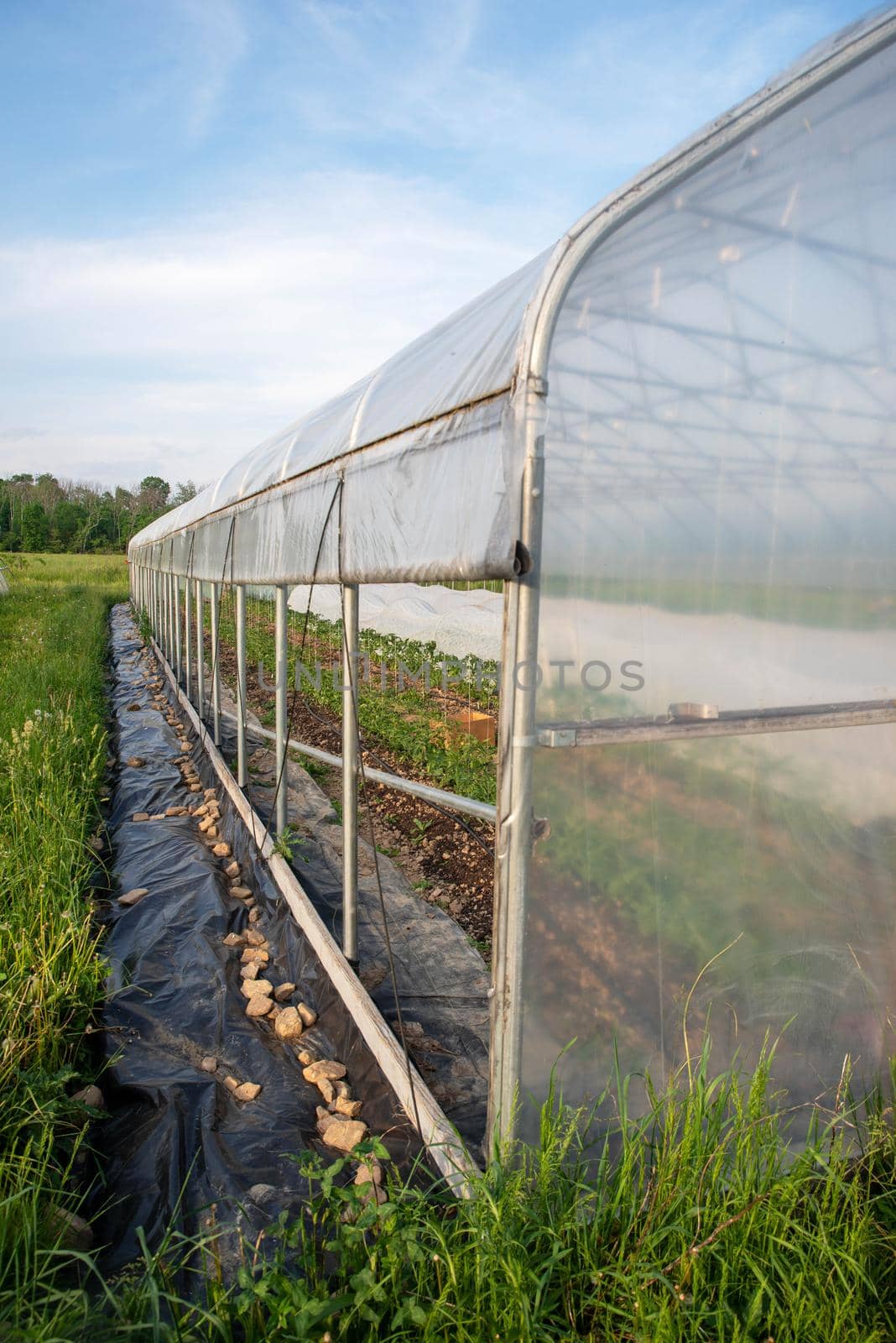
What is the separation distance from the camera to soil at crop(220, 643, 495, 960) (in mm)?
4035

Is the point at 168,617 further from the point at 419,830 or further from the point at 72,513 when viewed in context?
the point at 72,513

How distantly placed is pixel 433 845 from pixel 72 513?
5861 cm

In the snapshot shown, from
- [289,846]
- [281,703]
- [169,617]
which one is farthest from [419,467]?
[169,617]

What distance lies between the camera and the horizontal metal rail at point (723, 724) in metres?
1.70

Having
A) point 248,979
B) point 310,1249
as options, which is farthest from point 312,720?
point 310,1249

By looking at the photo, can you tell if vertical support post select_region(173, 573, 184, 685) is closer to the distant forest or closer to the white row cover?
the white row cover

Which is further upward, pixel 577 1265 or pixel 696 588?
pixel 696 588

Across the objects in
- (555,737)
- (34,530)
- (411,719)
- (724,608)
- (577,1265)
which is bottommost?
(577,1265)

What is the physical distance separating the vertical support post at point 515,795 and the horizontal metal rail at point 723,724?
0.08m

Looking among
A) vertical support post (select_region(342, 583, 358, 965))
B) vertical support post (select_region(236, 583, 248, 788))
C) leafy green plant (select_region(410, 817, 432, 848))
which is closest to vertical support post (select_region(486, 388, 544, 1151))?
vertical support post (select_region(342, 583, 358, 965))

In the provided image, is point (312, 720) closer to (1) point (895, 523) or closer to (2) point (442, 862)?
(2) point (442, 862)

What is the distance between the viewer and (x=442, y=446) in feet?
6.74

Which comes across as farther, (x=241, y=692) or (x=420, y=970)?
(x=241, y=692)

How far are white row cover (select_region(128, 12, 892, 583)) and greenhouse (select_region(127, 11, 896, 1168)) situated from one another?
12 millimetres
